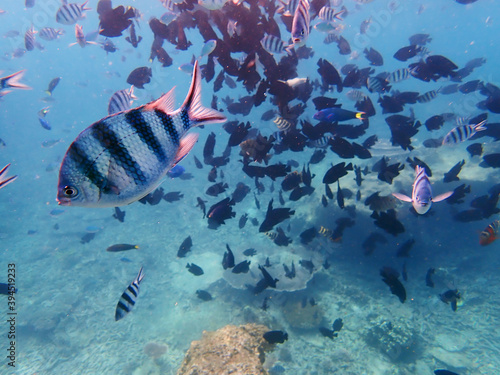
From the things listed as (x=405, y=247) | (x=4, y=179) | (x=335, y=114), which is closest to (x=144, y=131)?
(x=4, y=179)

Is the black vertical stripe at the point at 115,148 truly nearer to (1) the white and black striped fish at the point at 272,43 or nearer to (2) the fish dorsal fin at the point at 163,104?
(2) the fish dorsal fin at the point at 163,104

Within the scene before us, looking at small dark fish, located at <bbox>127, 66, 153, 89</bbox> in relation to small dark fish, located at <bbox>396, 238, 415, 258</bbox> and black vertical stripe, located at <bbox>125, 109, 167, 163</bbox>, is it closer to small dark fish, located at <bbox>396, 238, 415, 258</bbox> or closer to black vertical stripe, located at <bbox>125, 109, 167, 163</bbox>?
black vertical stripe, located at <bbox>125, 109, 167, 163</bbox>

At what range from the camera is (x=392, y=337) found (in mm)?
7422

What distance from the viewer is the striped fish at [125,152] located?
1.19 metres

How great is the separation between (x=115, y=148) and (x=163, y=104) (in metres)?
0.36

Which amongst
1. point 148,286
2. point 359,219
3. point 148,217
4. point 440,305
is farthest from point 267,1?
point 148,217

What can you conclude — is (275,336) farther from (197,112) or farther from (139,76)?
(139,76)

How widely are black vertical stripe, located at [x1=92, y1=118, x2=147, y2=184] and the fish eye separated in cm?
23

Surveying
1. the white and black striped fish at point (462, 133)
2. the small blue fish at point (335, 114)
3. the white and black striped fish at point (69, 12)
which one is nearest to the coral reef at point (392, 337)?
the white and black striped fish at point (462, 133)

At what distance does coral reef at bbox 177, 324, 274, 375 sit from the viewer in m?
4.58

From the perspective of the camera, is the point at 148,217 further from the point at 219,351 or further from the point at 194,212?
the point at 219,351

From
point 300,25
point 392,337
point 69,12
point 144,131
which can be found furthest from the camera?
point 392,337

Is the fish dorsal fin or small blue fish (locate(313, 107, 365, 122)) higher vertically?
the fish dorsal fin

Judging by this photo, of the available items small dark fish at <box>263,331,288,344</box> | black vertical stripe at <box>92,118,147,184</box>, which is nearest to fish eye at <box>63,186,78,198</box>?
black vertical stripe at <box>92,118,147,184</box>
